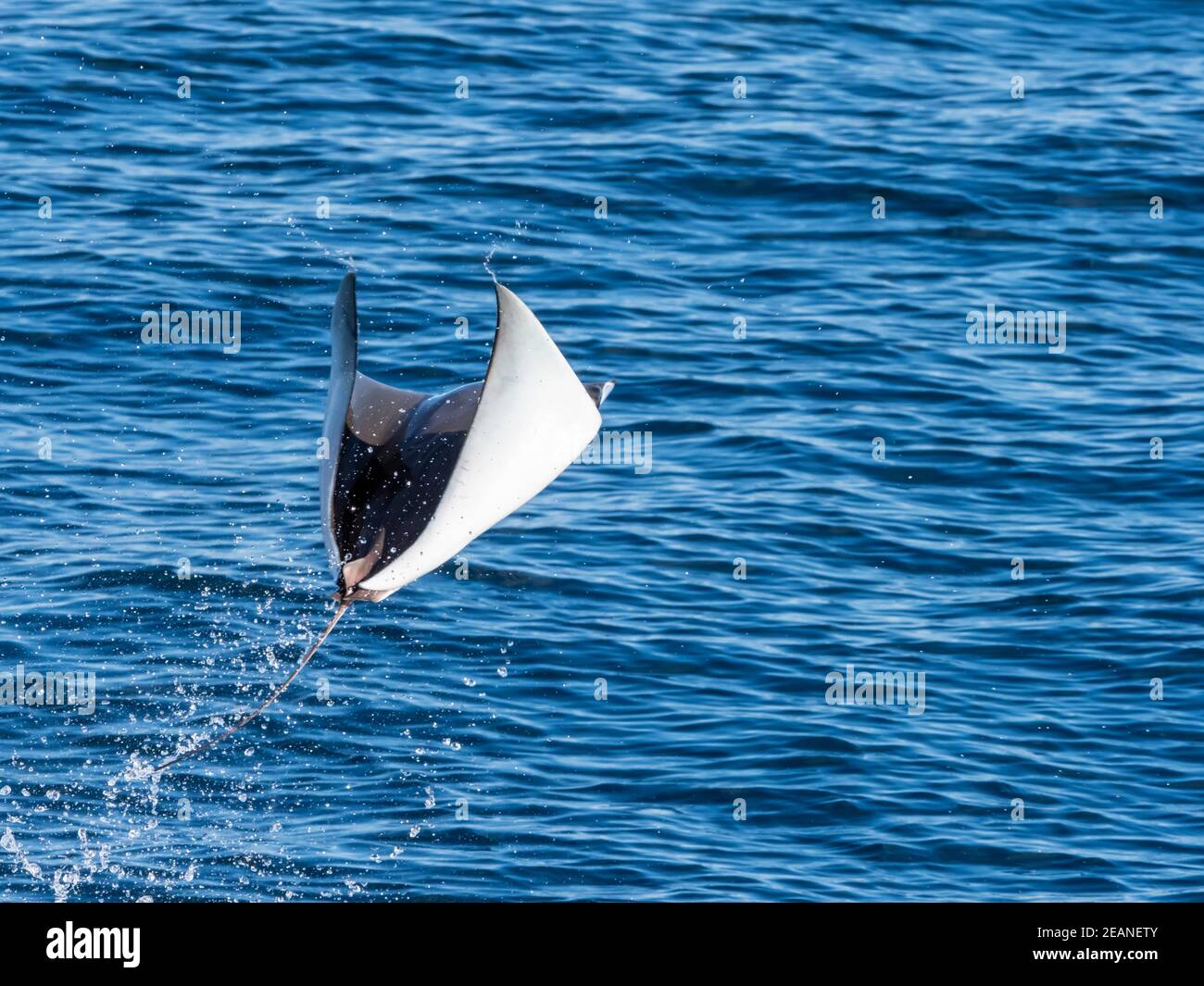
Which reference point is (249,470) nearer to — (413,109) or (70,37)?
(413,109)

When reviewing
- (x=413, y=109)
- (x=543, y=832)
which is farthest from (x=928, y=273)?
(x=543, y=832)

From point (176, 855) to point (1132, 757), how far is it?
5063 mm
